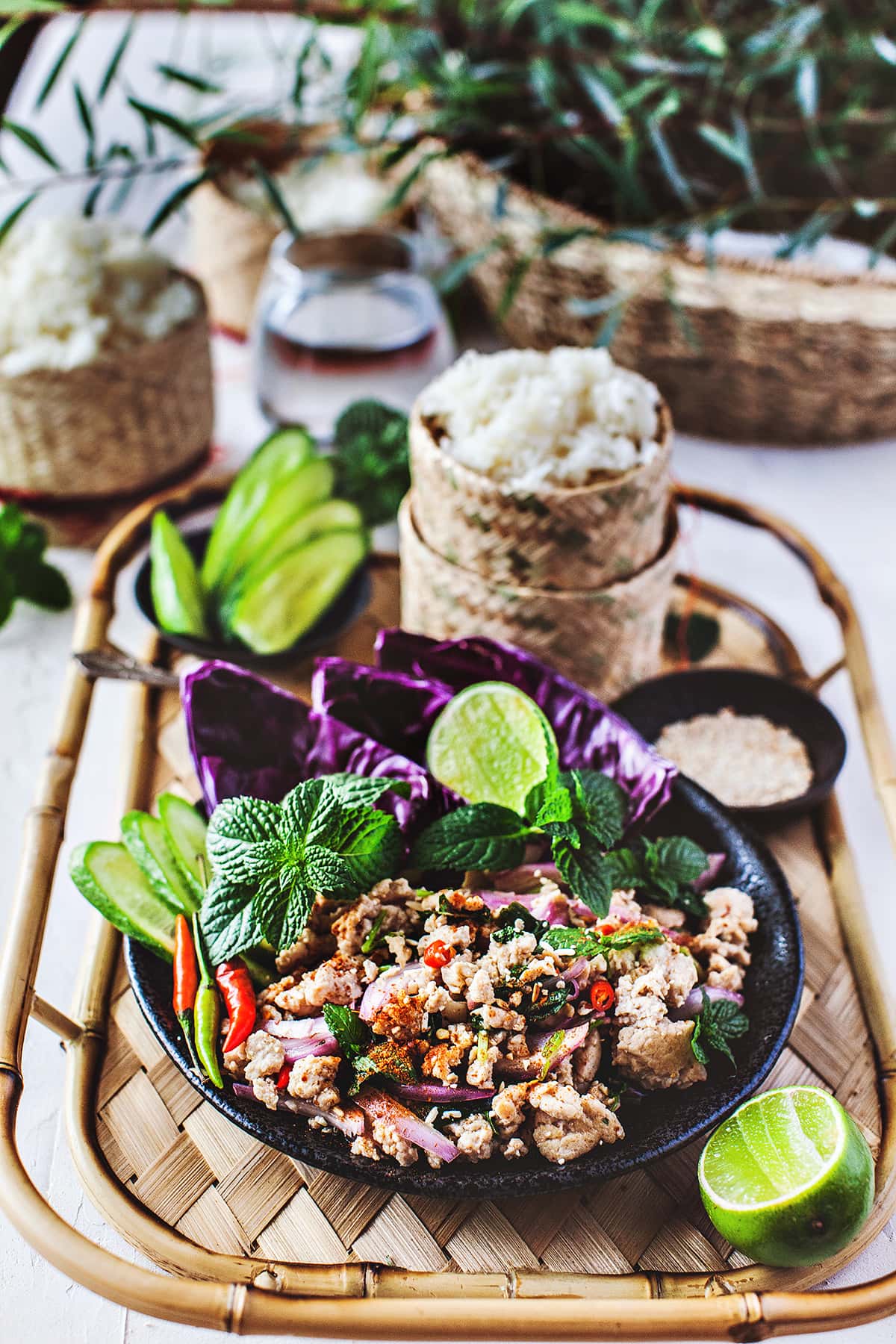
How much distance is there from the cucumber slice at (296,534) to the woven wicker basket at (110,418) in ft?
1.71

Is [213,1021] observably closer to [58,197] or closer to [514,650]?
[514,650]

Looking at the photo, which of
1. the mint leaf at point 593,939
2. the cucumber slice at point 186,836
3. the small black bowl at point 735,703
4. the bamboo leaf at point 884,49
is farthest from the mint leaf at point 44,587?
the bamboo leaf at point 884,49

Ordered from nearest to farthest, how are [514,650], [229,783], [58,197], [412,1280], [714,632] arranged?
[412,1280], [229,783], [514,650], [714,632], [58,197]

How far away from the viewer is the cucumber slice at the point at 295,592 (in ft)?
6.73

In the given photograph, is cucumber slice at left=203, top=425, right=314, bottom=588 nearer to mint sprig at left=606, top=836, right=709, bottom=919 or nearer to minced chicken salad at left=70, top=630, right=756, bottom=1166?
minced chicken salad at left=70, top=630, right=756, bottom=1166

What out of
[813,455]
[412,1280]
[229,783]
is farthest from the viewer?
[813,455]

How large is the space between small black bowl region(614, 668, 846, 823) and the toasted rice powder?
0.05 ft

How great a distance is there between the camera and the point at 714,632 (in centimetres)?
228

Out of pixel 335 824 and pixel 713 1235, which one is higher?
pixel 335 824

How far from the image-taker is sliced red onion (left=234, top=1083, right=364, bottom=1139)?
1.29 metres

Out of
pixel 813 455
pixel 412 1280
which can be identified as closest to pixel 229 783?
pixel 412 1280

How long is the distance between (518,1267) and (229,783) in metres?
0.75

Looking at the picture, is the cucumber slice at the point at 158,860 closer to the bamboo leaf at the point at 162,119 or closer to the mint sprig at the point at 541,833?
the mint sprig at the point at 541,833

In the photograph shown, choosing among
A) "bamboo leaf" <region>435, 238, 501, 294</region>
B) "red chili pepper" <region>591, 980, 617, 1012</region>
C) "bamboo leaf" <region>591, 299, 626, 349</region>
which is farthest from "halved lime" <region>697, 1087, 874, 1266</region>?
"bamboo leaf" <region>435, 238, 501, 294</region>
